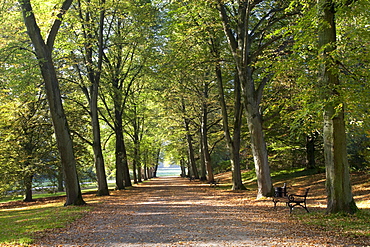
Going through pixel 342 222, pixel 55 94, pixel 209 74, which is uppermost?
pixel 209 74

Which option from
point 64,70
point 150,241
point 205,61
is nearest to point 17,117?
point 64,70

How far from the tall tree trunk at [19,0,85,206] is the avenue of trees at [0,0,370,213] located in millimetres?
47

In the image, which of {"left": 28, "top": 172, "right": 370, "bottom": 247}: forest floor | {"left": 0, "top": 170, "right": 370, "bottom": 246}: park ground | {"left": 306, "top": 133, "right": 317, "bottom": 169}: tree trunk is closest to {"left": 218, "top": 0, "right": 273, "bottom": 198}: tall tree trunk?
{"left": 0, "top": 170, "right": 370, "bottom": 246}: park ground

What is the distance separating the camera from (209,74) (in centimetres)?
2708

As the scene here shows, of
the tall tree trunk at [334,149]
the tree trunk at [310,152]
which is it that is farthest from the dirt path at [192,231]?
the tree trunk at [310,152]

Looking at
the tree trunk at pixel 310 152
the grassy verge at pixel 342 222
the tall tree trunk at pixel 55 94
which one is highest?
the tall tree trunk at pixel 55 94

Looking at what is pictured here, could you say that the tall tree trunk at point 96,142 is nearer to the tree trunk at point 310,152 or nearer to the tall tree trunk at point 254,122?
the tall tree trunk at point 254,122

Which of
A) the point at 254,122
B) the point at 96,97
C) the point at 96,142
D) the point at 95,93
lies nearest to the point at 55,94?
the point at 95,93

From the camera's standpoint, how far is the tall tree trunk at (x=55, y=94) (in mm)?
14031

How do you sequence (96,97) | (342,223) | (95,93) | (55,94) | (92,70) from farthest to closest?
(96,97) → (92,70) → (95,93) → (55,94) → (342,223)

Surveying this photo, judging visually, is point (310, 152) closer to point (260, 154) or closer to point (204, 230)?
point (260, 154)

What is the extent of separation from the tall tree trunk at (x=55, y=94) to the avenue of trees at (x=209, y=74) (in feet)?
0.15

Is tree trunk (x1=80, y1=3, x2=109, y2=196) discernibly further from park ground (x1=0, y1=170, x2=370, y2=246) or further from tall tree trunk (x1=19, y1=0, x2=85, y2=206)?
park ground (x1=0, y1=170, x2=370, y2=246)

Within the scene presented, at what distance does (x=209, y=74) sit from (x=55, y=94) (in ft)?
49.5
